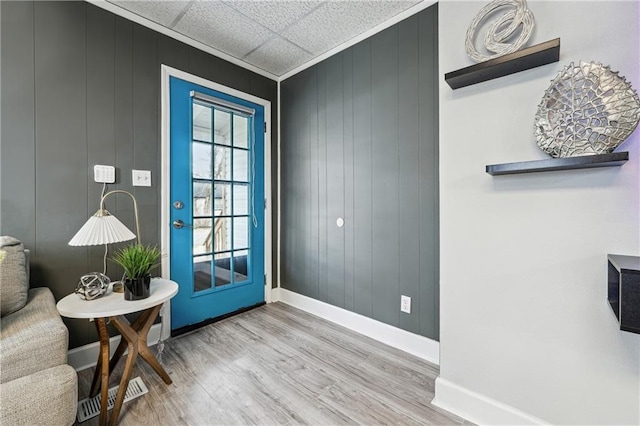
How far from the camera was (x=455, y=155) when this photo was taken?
1429 millimetres

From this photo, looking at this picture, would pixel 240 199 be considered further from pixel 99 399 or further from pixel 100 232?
pixel 99 399

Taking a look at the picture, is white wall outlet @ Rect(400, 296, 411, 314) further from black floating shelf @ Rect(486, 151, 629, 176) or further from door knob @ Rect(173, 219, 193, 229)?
door knob @ Rect(173, 219, 193, 229)

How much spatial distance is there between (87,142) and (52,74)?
43 cm

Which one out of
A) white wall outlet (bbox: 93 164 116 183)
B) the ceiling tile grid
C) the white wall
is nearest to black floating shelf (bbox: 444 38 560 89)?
the white wall

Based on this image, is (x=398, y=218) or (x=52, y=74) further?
(x=398, y=218)

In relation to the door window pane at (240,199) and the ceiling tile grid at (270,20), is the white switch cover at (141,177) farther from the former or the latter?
the ceiling tile grid at (270,20)

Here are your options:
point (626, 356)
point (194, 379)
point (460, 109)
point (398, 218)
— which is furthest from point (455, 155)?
point (194, 379)

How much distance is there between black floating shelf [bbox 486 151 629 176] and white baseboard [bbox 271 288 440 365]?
4.19 ft

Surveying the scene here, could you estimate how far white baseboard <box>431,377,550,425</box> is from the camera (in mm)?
1245

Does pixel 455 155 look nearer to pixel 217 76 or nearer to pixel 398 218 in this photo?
pixel 398 218

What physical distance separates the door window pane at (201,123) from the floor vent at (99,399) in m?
1.84

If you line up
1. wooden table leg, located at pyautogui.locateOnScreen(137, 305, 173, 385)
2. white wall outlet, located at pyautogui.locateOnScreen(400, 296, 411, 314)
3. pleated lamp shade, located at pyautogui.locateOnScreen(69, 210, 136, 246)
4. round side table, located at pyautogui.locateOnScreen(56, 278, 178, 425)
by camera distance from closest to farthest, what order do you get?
round side table, located at pyautogui.locateOnScreen(56, 278, 178, 425) < pleated lamp shade, located at pyautogui.locateOnScreen(69, 210, 136, 246) < wooden table leg, located at pyautogui.locateOnScreen(137, 305, 173, 385) < white wall outlet, located at pyautogui.locateOnScreen(400, 296, 411, 314)

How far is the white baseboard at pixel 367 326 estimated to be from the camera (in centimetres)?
192

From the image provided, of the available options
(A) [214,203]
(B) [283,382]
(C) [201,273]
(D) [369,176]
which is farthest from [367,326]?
(A) [214,203]
